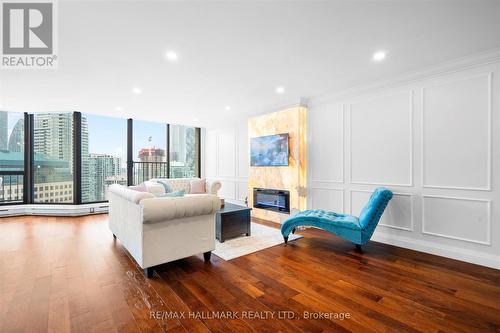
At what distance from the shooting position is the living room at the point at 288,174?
1968 millimetres

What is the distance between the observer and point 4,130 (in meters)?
5.57

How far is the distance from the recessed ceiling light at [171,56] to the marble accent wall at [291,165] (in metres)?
2.55

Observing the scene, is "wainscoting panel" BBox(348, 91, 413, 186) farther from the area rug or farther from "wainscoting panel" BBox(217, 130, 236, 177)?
"wainscoting panel" BBox(217, 130, 236, 177)

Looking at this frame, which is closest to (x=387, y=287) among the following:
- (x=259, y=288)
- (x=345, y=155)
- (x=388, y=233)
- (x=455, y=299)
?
(x=455, y=299)

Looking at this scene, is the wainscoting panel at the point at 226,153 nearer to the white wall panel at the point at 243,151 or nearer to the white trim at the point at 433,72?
the white wall panel at the point at 243,151

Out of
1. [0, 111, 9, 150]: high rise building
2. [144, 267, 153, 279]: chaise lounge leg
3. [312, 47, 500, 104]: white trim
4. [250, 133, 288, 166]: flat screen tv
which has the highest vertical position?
[312, 47, 500, 104]: white trim

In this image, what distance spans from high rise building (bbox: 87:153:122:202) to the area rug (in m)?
4.30

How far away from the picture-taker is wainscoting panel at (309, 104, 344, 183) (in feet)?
13.8

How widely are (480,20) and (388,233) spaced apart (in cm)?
282

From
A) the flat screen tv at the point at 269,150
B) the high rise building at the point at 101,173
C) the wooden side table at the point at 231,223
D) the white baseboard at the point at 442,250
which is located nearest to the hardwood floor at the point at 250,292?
the white baseboard at the point at 442,250

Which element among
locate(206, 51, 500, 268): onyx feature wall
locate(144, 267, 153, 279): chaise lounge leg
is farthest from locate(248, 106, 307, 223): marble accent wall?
locate(144, 267, 153, 279): chaise lounge leg

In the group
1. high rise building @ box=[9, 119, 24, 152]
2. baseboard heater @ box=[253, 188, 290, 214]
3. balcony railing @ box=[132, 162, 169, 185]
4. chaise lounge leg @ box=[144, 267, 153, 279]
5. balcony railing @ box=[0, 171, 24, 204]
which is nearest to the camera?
chaise lounge leg @ box=[144, 267, 153, 279]

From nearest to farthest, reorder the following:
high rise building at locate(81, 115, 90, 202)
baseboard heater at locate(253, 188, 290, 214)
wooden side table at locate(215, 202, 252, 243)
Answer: wooden side table at locate(215, 202, 252, 243) < baseboard heater at locate(253, 188, 290, 214) < high rise building at locate(81, 115, 90, 202)

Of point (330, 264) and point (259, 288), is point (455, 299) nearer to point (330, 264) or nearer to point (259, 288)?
point (330, 264)
